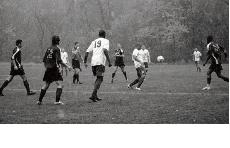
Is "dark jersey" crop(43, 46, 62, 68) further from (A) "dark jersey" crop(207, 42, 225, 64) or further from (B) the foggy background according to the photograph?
(B) the foggy background

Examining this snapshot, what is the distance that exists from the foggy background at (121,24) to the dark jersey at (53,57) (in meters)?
31.9

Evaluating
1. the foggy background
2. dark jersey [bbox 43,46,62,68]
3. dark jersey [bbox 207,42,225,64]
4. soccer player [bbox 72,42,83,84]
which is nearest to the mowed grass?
dark jersey [bbox 43,46,62,68]

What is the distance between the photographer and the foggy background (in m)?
45.2

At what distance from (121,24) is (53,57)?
49.5m

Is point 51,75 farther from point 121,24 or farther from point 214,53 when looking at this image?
point 121,24

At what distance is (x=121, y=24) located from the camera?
5894 centimetres

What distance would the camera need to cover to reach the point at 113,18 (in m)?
62.3

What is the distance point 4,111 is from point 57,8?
5441 cm

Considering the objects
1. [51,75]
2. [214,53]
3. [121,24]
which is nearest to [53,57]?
[51,75]

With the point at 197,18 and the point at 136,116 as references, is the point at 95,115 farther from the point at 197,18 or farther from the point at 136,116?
the point at 197,18

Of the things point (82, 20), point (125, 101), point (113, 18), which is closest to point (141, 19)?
point (113, 18)

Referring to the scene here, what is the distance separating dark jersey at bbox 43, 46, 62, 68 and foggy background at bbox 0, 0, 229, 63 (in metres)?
31.9

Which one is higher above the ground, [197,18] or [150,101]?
[197,18]
